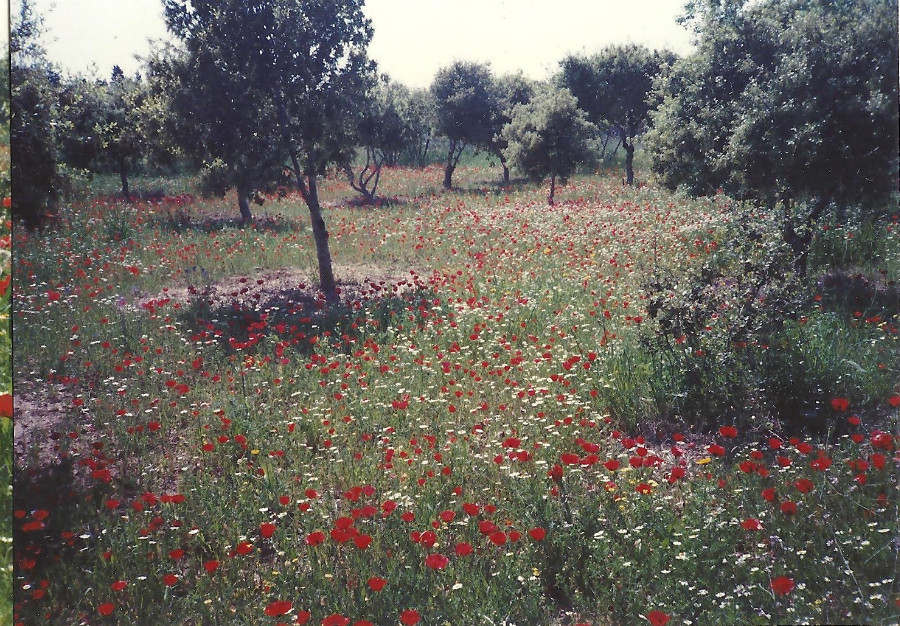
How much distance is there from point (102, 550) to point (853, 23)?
793 cm

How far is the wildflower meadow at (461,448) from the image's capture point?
3.27m

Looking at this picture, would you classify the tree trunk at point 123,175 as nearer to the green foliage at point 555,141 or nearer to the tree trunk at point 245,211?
the tree trunk at point 245,211

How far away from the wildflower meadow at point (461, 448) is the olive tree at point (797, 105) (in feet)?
3.54

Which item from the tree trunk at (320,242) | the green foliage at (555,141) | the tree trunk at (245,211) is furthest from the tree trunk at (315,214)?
the green foliage at (555,141)

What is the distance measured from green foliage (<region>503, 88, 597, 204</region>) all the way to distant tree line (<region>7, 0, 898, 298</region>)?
782 cm

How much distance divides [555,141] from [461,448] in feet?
53.9

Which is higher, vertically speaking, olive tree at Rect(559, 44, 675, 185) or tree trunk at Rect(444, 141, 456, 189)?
olive tree at Rect(559, 44, 675, 185)

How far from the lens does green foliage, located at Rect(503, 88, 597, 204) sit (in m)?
19.4

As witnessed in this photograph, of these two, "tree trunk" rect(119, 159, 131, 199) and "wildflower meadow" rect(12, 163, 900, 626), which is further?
"tree trunk" rect(119, 159, 131, 199)

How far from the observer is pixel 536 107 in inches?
797

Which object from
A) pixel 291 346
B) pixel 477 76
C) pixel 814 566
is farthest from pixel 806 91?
pixel 477 76

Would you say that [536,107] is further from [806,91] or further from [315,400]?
[315,400]

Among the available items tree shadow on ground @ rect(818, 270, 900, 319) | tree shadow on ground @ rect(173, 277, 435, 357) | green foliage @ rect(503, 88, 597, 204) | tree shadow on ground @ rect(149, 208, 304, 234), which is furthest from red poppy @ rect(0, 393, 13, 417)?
green foliage @ rect(503, 88, 597, 204)

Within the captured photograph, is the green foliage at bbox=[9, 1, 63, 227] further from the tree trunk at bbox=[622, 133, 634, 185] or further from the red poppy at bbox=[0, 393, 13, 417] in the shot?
the tree trunk at bbox=[622, 133, 634, 185]
